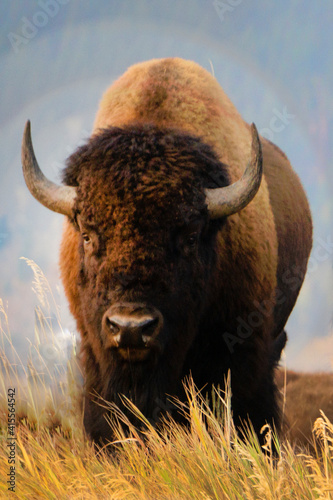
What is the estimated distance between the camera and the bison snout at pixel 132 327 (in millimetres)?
3178

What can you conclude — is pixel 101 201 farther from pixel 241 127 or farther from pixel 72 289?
pixel 241 127

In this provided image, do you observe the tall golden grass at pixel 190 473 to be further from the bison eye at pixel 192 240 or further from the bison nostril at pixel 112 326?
the bison eye at pixel 192 240

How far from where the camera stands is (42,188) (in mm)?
4180

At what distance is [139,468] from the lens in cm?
266

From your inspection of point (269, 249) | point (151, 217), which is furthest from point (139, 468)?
point (269, 249)

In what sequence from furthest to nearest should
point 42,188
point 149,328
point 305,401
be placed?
point 305,401 < point 42,188 < point 149,328

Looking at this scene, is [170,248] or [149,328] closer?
[149,328]

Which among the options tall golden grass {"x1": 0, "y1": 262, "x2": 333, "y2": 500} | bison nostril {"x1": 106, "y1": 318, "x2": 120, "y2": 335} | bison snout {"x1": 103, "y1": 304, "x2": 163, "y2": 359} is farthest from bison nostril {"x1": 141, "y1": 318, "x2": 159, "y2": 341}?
tall golden grass {"x1": 0, "y1": 262, "x2": 333, "y2": 500}

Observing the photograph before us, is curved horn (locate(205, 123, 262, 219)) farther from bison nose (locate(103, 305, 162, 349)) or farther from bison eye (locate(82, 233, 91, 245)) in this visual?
bison nose (locate(103, 305, 162, 349))

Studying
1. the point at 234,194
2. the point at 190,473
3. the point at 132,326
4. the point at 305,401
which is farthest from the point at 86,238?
the point at 305,401

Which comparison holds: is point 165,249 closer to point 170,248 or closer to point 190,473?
point 170,248

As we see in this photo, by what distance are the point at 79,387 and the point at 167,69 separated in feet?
9.83

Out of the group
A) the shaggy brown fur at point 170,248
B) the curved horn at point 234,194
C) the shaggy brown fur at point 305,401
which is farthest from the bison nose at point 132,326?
the shaggy brown fur at point 305,401

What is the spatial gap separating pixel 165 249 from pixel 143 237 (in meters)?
0.16
